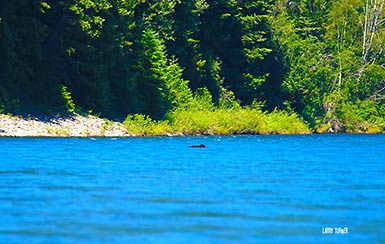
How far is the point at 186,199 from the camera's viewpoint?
2386 cm

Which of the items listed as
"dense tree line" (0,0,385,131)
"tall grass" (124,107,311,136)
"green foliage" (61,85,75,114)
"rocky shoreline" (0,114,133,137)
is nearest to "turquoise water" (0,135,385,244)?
"rocky shoreline" (0,114,133,137)

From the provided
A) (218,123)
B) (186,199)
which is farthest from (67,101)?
(186,199)

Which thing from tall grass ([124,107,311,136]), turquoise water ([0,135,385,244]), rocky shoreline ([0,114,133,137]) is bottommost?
tall grass ([124,107,311,136])

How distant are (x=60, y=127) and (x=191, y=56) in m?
23.8

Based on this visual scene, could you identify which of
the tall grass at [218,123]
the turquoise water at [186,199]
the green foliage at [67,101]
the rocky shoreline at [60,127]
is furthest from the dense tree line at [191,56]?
the turquoise water at [186,199]

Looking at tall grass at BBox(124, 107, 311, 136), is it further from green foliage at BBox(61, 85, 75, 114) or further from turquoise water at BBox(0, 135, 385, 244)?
turquoise water at BBox(0, 135, 385, 244)

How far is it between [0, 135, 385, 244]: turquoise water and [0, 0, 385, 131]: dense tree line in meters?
22.0

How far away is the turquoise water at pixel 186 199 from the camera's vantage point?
18.5m

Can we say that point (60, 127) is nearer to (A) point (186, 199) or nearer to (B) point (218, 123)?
(B) point (218, 123)

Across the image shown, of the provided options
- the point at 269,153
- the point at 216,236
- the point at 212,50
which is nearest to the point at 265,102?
the point at 212,50

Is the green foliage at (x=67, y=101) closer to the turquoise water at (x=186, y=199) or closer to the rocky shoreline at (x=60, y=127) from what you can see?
the rocky shoreline at (x=60, y=127)

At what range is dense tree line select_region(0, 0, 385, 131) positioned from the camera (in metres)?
63.1

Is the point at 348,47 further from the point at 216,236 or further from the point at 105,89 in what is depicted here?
the point at 216,236

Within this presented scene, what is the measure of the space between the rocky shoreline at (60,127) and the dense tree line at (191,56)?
3.22 feet
